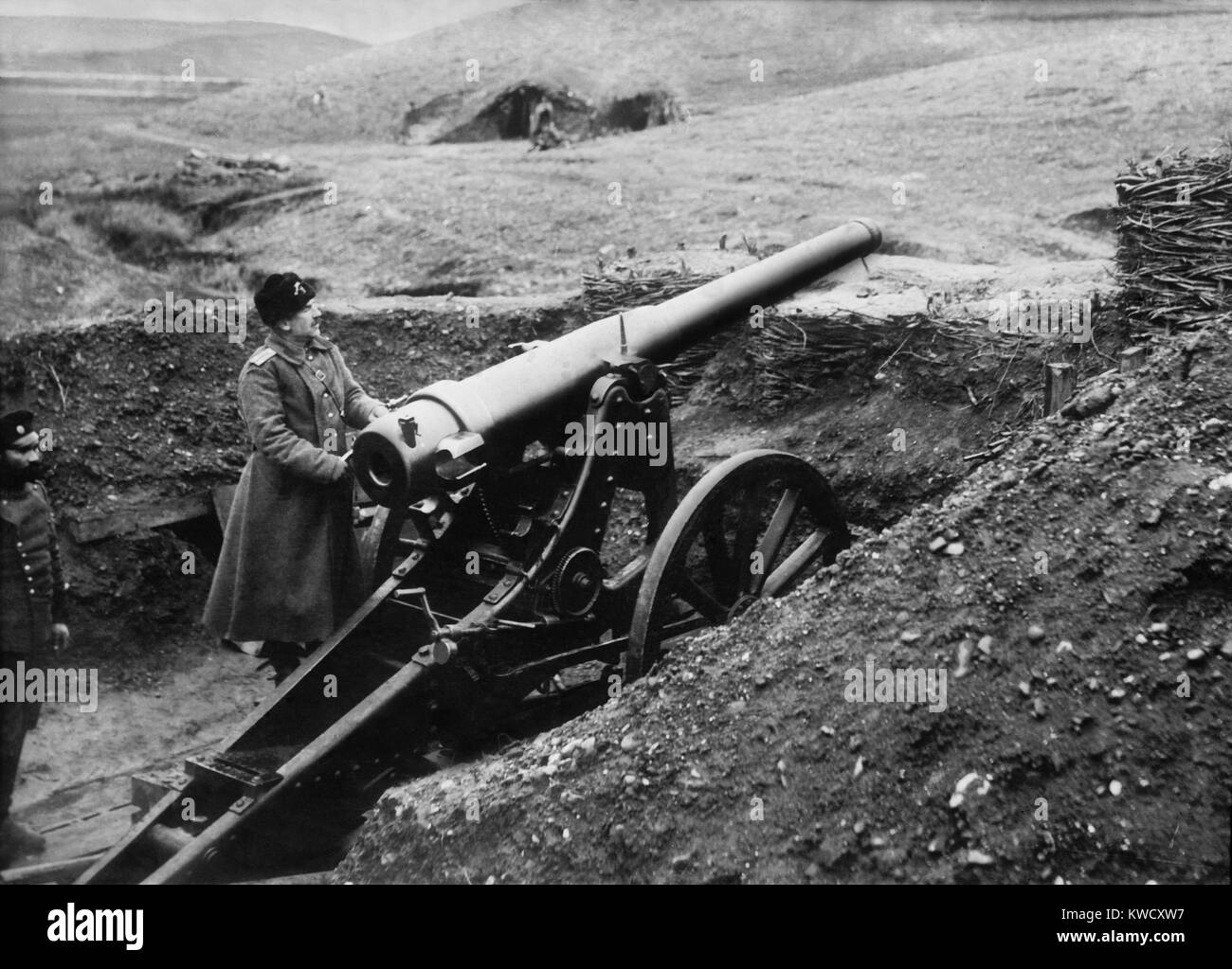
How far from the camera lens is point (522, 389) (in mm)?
5168

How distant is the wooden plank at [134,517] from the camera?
7.17 m

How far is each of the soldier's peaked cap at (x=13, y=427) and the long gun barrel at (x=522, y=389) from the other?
1.28m

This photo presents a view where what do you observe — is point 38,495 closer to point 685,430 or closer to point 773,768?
point 773,768

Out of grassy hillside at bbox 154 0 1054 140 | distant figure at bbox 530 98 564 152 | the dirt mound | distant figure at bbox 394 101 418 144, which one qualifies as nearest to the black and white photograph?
the dirt mound

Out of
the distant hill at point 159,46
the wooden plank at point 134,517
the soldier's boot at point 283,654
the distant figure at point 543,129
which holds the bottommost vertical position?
the soldier's boot at point 283,654

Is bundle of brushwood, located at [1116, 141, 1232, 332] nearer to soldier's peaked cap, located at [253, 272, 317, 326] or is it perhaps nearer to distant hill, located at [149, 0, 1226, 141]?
soldier's peaked cap, located at [253, 272, 317, 326]

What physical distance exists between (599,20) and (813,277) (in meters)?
9.95

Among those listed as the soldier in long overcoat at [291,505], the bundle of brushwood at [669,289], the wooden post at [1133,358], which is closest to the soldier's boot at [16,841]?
the soldier in long overcoat at [291,505]

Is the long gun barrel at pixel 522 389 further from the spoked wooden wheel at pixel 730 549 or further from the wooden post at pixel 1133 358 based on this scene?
the wooden post at pixel 1133 358

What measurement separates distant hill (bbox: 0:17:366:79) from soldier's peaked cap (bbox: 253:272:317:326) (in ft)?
6.82

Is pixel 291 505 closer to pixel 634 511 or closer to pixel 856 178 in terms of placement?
pixel 634 511

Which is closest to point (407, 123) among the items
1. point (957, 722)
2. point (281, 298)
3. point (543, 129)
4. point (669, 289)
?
point (543, 129)

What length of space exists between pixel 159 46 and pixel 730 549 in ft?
14.8

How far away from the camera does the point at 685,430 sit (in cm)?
760
